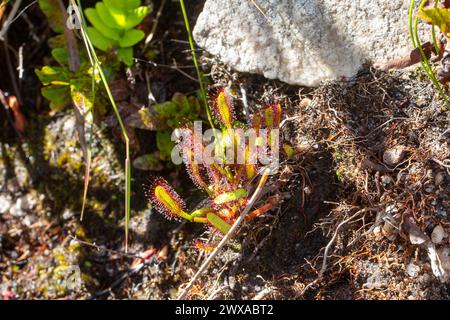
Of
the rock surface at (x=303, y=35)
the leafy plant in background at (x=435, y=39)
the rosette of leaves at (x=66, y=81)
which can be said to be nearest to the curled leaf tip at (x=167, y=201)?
the rosette of leaves at (x=66, y=81)

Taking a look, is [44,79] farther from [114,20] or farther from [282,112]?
[282,112]

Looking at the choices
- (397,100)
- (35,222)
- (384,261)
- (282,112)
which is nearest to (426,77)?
(397,100)

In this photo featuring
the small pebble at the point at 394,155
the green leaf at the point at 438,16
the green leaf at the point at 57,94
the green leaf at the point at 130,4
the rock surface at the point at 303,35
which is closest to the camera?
the green leaf at the point at 438,16

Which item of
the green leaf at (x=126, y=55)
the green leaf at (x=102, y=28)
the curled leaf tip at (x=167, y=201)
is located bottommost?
the curled leaf tip at (x=167, y=201)

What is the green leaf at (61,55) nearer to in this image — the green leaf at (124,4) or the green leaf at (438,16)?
the green leaf at (124,4)

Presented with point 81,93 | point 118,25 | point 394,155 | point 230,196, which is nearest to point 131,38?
point 118,25
